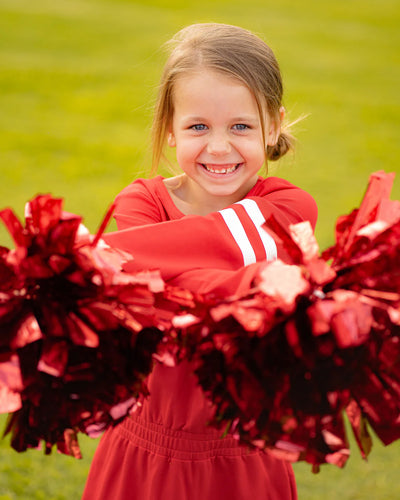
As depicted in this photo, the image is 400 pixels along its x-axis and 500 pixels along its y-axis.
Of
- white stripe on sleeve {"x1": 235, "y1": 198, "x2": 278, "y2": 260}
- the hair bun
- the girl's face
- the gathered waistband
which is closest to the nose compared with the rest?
the girl's face

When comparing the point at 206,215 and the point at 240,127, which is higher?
the point at 240,127

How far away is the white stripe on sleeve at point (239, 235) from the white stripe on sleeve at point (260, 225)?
0.02m

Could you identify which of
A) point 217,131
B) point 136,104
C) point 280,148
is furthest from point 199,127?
point 136,104

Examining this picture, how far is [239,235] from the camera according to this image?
0.82 metres

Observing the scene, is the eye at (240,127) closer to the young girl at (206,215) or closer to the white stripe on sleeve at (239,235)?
the young girl at (206,215)

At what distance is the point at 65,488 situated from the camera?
185 centimetres

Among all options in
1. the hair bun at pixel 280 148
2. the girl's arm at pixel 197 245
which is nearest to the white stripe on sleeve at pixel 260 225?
the girl's arm at pixel 197 245

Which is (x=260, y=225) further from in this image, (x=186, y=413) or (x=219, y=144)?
(x=186, y=413)

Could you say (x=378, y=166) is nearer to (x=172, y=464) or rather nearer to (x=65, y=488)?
(x=65, y=488)

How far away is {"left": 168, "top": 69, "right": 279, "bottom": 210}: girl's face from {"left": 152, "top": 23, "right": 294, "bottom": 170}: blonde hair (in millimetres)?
18

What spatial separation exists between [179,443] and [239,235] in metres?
0.31

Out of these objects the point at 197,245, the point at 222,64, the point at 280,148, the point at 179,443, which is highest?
the point at 222,64

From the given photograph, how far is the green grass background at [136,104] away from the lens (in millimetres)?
1962

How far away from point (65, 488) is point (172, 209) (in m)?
1.13
